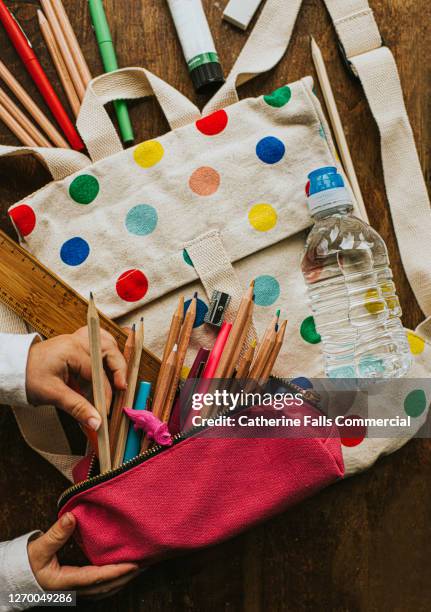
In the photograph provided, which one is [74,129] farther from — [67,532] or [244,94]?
[67,532]

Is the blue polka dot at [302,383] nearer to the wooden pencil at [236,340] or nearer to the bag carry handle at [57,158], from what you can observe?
the wooden pencil at [236,340]

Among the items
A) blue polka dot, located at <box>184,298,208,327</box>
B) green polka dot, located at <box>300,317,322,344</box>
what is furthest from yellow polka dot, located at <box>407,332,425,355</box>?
blue polka dot, located at <box>184,298,208,327</box>

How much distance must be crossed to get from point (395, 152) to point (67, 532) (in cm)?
55

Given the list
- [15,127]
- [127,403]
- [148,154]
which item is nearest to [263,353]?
[127,403]

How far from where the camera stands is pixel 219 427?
1.60 ft

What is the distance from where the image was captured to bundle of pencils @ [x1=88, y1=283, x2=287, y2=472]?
20.1 inches

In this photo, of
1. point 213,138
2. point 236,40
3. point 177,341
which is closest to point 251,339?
point 177,341

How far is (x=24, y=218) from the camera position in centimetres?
57

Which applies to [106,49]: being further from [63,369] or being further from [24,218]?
[63,369]

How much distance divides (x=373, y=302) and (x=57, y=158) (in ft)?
1.30

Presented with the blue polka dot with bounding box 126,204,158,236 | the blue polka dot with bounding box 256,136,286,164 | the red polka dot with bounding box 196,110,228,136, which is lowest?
the blue polka dot with bounding box 126,204,158,236

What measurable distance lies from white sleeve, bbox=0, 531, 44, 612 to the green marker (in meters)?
0.46

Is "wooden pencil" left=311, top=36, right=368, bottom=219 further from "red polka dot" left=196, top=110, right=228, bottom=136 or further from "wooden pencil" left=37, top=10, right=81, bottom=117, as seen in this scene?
"wooden pencil" left=37, top=10, right=81, bottom=117

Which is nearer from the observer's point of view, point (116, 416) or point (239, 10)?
point (116, 416)
